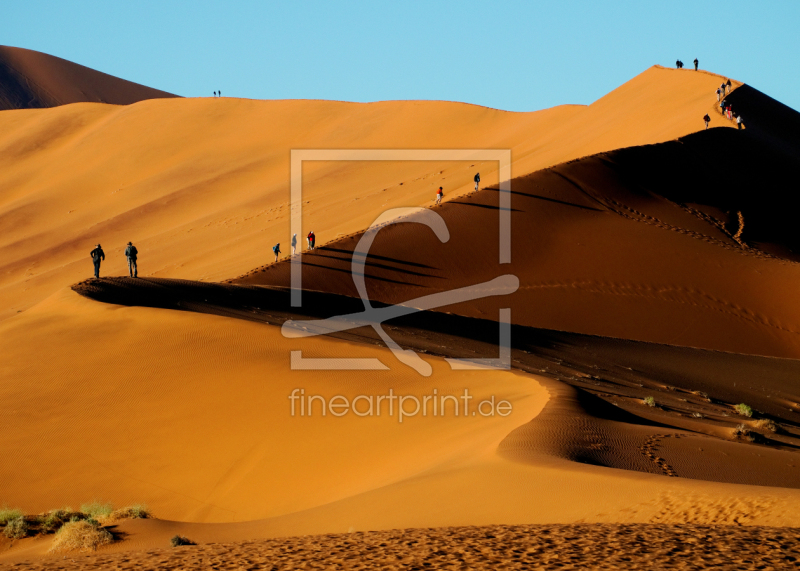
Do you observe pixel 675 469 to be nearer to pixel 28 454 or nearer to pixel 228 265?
pixel 28 454

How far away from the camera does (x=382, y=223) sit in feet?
100

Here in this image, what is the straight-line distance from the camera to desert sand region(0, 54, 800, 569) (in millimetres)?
7621

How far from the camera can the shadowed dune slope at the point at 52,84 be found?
110 meters

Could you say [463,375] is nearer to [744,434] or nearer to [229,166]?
[744,434]

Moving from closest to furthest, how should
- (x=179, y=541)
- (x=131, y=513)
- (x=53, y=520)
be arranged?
(x=179, y=541)
(x=53, y=520)
(x=131, y=513)

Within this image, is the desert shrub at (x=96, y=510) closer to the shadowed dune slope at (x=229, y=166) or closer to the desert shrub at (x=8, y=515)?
the desert shrub at (x=8, y=515)

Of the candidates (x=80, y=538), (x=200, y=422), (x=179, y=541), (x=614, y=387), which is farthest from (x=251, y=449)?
(x=614, y=387)

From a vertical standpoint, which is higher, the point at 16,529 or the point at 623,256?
the point at 623,256

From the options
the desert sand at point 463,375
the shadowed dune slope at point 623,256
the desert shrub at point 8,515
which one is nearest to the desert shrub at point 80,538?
the desert sand at point 463,375

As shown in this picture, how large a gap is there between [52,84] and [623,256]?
10428 cm

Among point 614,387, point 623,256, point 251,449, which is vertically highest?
point 623,256

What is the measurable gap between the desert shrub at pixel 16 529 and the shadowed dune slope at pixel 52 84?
110m

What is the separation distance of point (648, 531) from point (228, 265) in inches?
1134

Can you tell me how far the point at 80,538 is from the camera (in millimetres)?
8273
